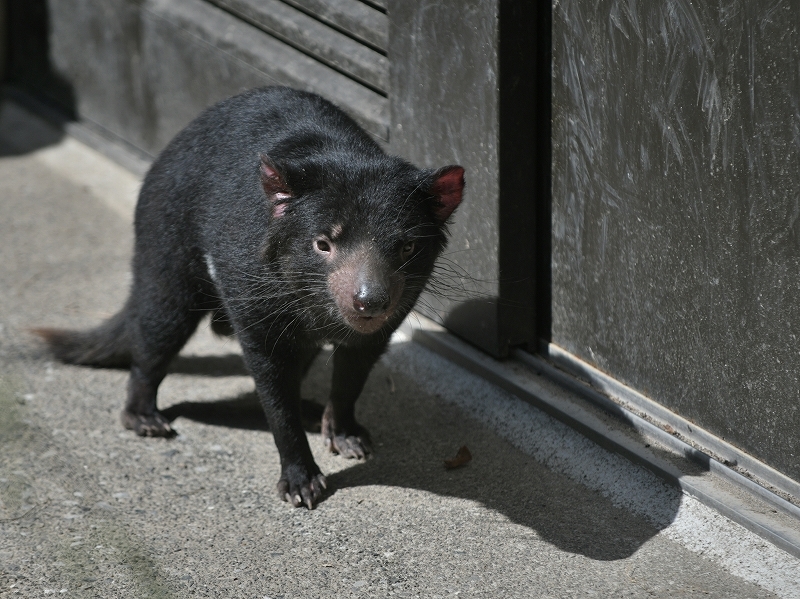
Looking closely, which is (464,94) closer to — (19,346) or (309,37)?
(309,37)

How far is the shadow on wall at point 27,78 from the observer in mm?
6539

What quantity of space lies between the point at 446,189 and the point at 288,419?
3.03 ft

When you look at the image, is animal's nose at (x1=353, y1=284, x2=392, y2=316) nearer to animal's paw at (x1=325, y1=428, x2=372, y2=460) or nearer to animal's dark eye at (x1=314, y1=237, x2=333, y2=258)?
animal's dark eye at (x1=314, y1=237, x2=333, y2=258)

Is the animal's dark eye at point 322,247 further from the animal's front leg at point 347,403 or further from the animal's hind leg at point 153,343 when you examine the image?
the animal's hind leg at point 153,343

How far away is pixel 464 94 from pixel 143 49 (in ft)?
8.58

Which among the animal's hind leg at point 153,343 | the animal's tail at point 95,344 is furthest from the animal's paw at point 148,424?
the animal's tail at point 95,344

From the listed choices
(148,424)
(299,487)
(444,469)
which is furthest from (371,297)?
(148,424)

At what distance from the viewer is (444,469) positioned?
364 cm

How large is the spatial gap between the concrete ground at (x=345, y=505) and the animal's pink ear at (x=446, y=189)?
0.95m

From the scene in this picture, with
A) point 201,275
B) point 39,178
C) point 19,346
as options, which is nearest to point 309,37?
point 201,275

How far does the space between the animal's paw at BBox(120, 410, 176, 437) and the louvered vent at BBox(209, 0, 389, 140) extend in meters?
1.43

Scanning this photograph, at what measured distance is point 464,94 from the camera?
3.77 meters

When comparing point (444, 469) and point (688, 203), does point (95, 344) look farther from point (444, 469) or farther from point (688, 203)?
point (688, 203)

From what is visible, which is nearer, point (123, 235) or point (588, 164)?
point (588, 164)
